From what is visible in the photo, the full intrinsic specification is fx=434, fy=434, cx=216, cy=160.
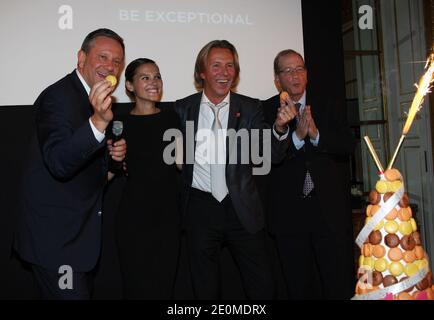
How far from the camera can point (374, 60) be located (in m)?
4.27

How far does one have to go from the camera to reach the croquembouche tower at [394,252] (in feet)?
4.44

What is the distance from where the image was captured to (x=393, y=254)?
1.35 m

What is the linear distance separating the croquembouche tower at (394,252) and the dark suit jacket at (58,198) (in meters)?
1.01

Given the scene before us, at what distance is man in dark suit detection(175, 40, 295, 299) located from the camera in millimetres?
2320

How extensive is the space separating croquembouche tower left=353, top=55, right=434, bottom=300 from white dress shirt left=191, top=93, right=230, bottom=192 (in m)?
1.09

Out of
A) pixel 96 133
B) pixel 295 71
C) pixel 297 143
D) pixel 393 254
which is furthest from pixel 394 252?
pixel 295 71

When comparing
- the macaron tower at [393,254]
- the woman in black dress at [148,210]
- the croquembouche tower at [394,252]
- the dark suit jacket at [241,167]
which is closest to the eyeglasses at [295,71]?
the dark suit jacket at [241,167]

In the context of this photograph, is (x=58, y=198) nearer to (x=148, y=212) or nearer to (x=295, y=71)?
(x=148, y=212)

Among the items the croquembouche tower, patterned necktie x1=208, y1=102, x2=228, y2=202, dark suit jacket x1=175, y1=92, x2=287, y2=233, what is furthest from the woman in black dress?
the croquembouche tower

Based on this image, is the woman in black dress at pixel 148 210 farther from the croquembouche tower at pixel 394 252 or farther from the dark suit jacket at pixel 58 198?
the croquembouche tower at pixel 394 252

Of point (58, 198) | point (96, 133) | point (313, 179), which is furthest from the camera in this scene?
point (313, 179)

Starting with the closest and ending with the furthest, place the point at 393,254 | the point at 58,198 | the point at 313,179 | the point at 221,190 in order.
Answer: the point at 393,254 < the point at 58,198 < the point at 221,190 < the point at 313,179

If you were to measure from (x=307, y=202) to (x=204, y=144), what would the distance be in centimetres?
67
